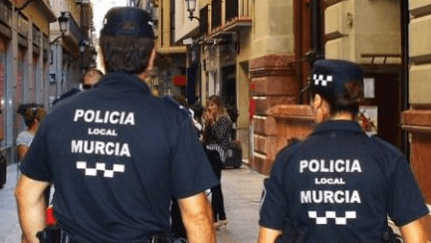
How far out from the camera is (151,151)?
11.0ft

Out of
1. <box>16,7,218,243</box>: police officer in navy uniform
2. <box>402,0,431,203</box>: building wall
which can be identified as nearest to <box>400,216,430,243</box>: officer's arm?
<box>16,7,218,243</box>: police officer in navy uniform

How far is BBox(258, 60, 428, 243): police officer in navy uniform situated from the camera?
3791 millimetres

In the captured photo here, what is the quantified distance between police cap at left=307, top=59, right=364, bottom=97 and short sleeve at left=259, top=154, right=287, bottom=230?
0.35m

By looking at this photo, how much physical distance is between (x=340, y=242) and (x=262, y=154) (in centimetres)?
1605

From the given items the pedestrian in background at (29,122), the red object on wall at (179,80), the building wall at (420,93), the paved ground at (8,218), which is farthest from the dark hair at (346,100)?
the red object on wall at (179,80)

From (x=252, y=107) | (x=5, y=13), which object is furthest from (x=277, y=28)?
(x=5, y=13)

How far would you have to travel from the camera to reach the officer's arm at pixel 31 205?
11.9 ft

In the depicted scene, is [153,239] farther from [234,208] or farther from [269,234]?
[234,208]

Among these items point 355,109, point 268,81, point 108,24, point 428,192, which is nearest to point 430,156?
point 428,192

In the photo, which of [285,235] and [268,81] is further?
[268,81]

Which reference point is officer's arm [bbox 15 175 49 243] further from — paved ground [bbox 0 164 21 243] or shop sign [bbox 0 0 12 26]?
shop sign [bbox 0 0 12 26]

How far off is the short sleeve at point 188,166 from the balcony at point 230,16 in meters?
18.0

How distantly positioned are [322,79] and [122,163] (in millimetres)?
993

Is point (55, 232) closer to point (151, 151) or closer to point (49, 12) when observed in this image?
point (151, 151)
